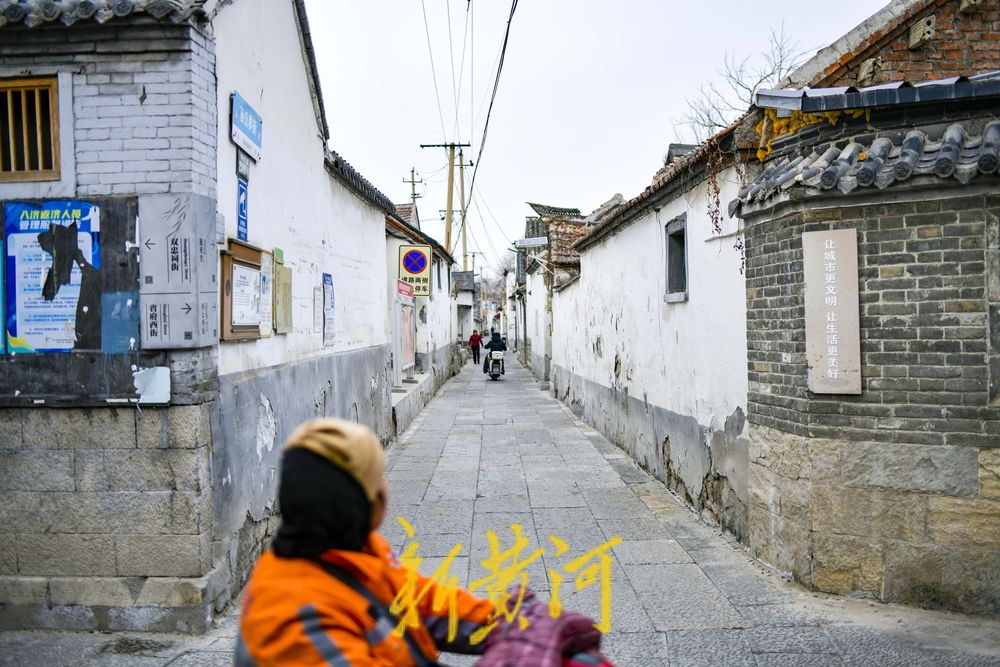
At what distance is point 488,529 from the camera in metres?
6.73

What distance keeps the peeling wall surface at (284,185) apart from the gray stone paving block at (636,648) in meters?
3.02

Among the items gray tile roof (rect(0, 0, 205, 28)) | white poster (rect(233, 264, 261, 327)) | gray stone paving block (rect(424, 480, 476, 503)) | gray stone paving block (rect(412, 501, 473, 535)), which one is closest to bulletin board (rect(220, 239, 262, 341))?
white poster (rect(233, 264, 261, 327))

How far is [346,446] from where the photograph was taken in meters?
1.63

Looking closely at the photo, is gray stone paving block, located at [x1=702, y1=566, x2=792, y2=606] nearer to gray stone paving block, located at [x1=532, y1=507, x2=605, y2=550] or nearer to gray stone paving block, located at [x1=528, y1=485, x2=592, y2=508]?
gray stone paving block, located at [x1=532, y1=507, x2=605, y2=550]

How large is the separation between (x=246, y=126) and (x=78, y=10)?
1.23m

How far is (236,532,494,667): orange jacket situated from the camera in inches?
61.6

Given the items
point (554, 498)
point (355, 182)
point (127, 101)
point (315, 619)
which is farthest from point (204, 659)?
point (355, 182)

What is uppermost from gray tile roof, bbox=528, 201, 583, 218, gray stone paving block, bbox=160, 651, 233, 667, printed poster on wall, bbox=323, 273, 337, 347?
gray tile roof, bbox=528, 201, 583, 218

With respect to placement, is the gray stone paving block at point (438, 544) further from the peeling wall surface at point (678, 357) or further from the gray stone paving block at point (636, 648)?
the peeling wall surface at point (678, 357)

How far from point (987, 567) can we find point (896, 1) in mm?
4393

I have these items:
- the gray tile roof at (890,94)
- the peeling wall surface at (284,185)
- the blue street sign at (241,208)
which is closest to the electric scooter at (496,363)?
the peeling wall surface at (284,185)

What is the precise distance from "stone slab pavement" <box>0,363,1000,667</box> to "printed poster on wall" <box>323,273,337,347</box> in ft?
6.21

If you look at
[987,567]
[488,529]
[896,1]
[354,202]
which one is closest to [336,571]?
[987,567]

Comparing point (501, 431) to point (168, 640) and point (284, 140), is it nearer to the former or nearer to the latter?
point (284, 140)
